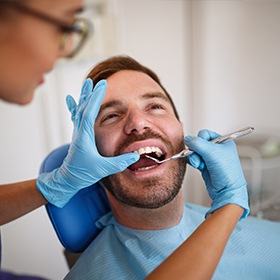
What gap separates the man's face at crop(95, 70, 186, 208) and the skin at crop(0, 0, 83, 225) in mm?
575

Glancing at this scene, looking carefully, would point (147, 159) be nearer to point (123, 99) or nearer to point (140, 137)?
point (140, 137)

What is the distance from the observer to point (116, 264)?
3.37 ft

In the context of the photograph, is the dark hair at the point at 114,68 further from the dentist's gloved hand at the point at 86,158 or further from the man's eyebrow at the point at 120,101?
the dentist's gloved hand at the point at 86,158

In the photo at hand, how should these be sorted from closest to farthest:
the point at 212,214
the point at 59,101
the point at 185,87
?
the point at 212,214
the point at 59,101
the point at 185,87

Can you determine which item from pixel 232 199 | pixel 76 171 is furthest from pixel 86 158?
pixel 232 199

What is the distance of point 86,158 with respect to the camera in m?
0.89

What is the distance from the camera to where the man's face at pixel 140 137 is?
1013 millimetres

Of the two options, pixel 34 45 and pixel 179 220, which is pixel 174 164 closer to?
pixel 179 220

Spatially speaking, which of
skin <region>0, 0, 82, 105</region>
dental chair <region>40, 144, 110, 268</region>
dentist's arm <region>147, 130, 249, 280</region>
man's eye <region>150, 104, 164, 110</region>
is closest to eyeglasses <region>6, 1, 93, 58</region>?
skin <region>0, 0, 82, 105</region>

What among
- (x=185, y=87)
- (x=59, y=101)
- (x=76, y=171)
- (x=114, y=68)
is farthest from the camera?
(x=185, y=87)

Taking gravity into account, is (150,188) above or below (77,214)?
above

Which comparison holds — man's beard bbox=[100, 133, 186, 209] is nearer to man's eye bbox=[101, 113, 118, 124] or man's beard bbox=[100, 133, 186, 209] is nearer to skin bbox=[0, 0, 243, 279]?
man's eye bbox=[101, 113, 118, 124]

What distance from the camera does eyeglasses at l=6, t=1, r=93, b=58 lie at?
0.41m

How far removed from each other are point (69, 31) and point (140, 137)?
23.4 inches
